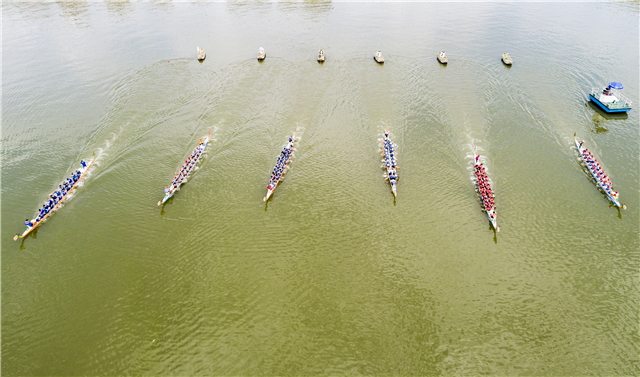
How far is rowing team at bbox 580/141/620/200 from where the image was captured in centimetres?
3228

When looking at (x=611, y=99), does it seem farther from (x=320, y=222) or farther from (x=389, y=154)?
(x=320, y=222)

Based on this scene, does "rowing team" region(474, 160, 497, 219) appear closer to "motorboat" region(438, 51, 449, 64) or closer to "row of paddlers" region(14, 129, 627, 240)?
"row of paddlers" region(14, 129, 627, 240)

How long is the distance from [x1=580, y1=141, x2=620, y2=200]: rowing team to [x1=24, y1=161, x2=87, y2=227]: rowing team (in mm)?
53979

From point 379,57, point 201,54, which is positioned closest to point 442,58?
point 379,57

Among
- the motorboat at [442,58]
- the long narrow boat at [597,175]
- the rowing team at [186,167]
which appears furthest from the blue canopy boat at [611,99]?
the rowing team at [186,167]

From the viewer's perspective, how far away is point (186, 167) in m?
36.3

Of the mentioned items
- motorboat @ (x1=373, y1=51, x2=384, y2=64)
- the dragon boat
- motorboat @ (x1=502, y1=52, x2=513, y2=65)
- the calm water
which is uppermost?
the dragon boat

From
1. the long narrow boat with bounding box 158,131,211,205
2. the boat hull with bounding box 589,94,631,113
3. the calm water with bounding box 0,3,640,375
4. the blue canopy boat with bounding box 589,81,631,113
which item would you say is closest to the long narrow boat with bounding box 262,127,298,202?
the calm water with bounding box 0,3,640,375

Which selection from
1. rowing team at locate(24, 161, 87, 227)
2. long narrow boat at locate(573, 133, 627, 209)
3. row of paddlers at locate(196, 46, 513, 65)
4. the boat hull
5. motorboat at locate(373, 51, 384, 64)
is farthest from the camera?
motorboat at locate(373, 51, 384, 64)

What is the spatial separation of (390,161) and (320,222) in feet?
36.2

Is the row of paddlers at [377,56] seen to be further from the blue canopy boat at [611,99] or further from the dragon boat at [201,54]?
the blue canopy boat at [611,99]

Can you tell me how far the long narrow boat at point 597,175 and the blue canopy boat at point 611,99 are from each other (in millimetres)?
12134

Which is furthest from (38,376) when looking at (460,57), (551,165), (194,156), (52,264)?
(460,57)

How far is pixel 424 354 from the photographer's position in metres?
22.2
